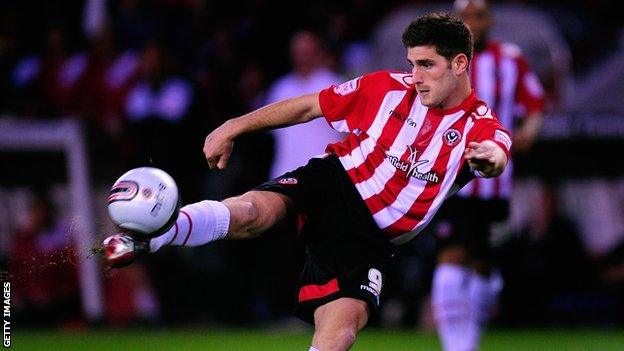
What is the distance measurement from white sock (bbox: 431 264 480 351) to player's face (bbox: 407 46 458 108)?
8.17ft

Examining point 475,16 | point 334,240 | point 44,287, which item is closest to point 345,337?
point 334,240

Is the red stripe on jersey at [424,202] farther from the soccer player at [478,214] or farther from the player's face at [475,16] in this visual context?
the player's face at [475,16]

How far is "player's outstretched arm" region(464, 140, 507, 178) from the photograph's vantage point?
16.6ft

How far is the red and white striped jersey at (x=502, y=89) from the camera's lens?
8.09 metres

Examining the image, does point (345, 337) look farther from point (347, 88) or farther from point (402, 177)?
point (347, 88)

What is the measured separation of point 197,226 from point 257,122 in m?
0.73

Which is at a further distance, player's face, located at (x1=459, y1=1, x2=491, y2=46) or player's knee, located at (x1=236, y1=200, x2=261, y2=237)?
player's face, located at (x1=459, y1=1, x2=491, y2=46)

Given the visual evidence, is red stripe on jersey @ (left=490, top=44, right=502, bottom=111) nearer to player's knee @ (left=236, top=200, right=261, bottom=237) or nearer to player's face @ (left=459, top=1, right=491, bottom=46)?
player's face @ (left=459, top=1, right=491, bottom=46)

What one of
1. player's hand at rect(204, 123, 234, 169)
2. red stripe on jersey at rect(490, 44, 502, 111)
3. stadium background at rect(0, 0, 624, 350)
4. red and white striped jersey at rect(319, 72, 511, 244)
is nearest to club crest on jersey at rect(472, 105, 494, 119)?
red and white striped jersey at rect(319, 72, 511, 244)

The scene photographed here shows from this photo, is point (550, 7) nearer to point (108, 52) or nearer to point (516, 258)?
point (516, 258)

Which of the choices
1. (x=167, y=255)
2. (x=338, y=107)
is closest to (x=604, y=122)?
(x=167, y=255)

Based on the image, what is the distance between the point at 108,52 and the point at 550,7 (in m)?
4.30

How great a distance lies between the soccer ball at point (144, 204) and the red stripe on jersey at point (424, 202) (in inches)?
49.4

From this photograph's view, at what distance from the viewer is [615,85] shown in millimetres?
11344
